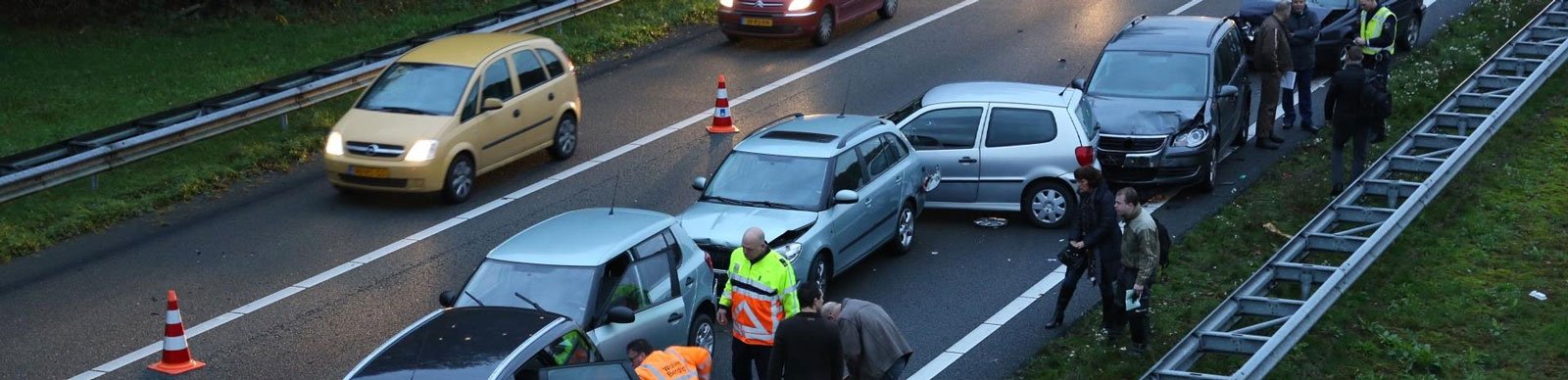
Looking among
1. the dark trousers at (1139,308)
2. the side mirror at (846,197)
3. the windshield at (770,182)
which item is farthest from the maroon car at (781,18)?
the dark trousers at (1139,308)

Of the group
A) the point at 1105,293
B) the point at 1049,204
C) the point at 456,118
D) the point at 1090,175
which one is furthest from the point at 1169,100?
the point at 456,118

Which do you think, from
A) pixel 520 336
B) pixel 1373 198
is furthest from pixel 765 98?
pixel 520 336

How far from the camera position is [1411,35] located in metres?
24.0

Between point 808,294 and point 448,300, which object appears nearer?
point 808,294

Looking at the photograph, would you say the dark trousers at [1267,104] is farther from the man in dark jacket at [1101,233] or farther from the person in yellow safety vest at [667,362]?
the person in yellow safety vest at [667,362]

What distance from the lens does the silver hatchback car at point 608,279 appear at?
11.5m

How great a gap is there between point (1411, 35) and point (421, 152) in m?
14.6

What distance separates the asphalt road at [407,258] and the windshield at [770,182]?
2.96 ft

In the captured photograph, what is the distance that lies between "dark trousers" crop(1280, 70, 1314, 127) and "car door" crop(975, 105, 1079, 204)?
4832 millimetres

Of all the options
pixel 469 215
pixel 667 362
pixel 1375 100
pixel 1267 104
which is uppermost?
pixel 667 362

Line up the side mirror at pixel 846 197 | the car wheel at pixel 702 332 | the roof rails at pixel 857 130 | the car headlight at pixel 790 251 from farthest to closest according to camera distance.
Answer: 1. the roof rails at pixel 857 130
2. the side mirror at pixel 846 197
3. the car headlight at pixel 790 251
4. the car wheel at pixel 702 332

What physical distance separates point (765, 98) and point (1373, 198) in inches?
321

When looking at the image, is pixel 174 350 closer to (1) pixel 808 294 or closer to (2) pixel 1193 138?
(1) pixel 808 294

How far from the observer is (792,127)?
15719 millimetres
